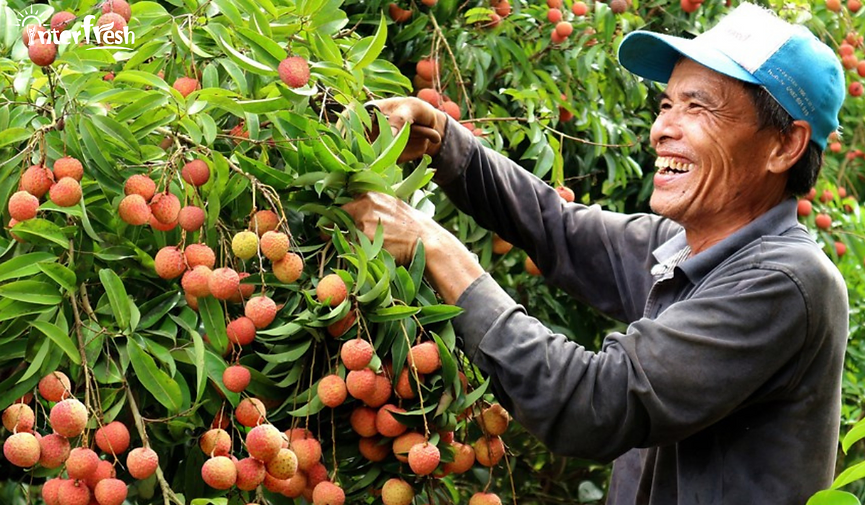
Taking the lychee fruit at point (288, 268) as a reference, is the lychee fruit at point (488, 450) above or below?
below

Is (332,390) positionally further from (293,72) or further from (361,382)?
(293,72)

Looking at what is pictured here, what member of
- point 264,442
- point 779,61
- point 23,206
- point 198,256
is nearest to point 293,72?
point 198,256

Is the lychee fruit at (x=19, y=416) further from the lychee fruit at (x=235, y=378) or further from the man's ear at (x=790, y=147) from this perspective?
the man's ear at (x=790, y=147)

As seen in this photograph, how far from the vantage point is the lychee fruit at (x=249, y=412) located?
4.48 ft

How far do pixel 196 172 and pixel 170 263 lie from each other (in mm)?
117

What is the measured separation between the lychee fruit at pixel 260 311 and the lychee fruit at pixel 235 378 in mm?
58

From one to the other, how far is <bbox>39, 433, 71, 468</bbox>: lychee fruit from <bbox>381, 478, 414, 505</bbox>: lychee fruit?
1.27 ft

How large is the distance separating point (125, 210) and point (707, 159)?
84cm

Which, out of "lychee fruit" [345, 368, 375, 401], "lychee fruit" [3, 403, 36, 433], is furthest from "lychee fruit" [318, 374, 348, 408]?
"lychee fruit" [3, 403, 36, 433]

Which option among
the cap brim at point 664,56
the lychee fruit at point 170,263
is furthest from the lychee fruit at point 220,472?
the cap brim at point 664,56

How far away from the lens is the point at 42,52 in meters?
1.34

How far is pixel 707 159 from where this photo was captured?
170 cm

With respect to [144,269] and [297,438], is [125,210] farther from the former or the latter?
[297,438]

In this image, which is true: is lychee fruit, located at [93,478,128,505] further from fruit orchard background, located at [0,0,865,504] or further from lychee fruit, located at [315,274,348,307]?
lychee fruit, located at [315,274,348,307]
